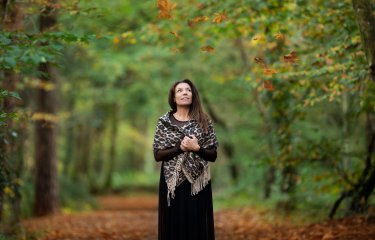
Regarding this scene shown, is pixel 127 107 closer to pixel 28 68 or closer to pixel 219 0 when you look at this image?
pixel 219 0

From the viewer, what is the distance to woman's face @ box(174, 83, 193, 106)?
535 cm

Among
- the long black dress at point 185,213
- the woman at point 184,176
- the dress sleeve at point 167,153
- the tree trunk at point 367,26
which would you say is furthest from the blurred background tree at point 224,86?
the long black dress at point 185,213

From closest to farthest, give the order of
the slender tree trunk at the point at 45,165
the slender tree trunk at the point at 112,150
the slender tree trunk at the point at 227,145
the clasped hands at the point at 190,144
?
the clasped hands at the point at 190,144, the slender tree trunk at the point at 45,165, the slender tree trunk at the point at 227,145, the slender tree trunk at the point at 112,150

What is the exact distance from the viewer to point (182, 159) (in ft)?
17.1

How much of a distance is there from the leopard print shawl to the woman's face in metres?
0.21

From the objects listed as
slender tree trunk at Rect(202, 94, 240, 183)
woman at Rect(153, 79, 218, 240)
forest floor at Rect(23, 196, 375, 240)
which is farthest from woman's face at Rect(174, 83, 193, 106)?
slender tree trunk at Rect(202, 94, 240, 183)

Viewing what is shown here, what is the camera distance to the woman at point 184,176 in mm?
5230

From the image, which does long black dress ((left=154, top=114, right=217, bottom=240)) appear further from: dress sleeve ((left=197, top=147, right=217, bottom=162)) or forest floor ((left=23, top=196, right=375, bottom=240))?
forest floor ((left=23, top=196, right=375, bottom=240))

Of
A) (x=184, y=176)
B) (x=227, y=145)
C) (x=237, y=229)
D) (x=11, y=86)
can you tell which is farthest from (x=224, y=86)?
(x=184, y=176)

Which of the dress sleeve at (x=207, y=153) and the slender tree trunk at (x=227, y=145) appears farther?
the slender tree trunk at (x=227, y=145)

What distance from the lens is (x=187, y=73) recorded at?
18266mm

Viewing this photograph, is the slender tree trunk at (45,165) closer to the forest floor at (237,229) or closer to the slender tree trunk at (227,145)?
the forest floor at (237,229)

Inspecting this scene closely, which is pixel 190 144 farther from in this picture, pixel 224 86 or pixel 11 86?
pixel 224 86

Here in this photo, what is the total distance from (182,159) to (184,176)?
187mm
